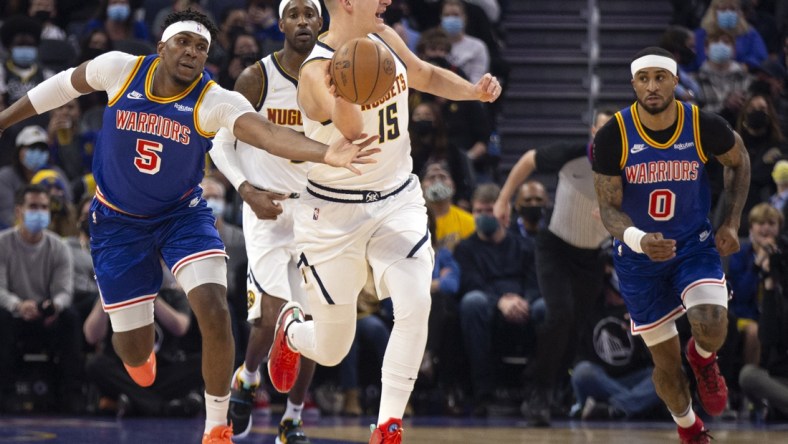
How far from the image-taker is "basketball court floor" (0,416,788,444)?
844 centimetres

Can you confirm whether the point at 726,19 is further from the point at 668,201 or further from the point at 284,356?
the point at 284,356

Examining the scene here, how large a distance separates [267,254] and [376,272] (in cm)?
157

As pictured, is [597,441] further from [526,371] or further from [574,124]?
[574,124]

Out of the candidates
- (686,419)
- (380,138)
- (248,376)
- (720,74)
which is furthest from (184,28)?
(720,74)

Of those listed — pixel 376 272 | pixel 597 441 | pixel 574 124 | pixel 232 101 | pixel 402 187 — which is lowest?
pixel 597 441

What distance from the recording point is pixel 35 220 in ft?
35.4

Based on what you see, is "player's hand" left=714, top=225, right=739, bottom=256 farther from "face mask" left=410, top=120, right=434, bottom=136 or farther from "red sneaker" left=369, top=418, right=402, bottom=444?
"face mask" left=410, top=120, right=434, bottom=136

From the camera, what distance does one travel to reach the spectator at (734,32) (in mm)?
13961

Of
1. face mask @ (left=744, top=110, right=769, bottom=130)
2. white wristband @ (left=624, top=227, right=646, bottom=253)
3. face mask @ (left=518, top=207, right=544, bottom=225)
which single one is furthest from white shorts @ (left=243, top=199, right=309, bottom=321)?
face mask @ (left=744, top=110, right=769, bottom=130)

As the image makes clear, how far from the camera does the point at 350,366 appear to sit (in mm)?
10883

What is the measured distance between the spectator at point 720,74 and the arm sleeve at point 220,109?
7.70 m

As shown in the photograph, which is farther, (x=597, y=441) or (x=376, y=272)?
(x=597, y=441)

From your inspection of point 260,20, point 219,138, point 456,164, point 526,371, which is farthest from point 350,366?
point 260,20

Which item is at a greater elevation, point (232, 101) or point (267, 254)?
point (232, 101)
